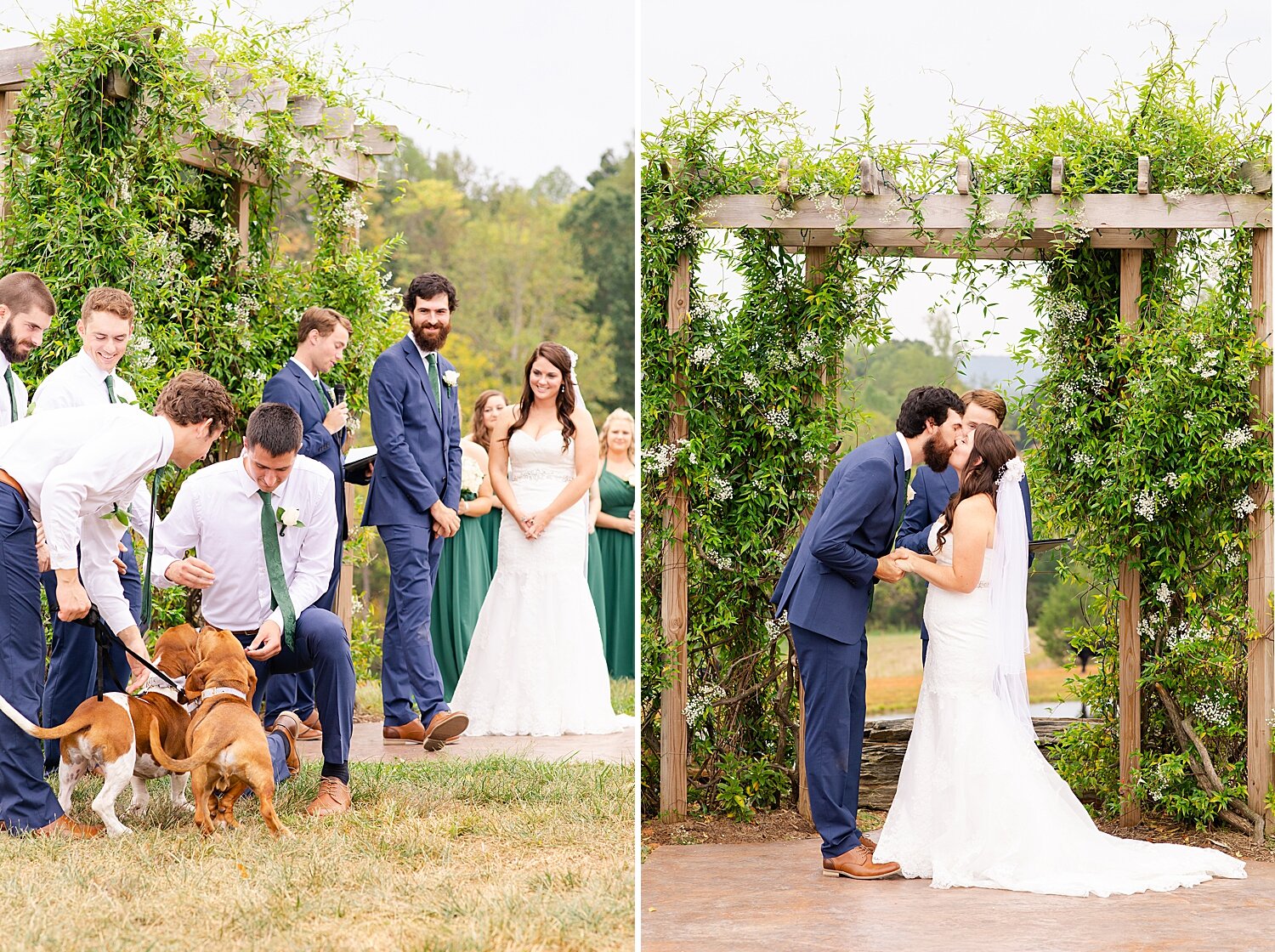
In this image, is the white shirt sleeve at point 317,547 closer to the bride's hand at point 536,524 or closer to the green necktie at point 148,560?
the green necktie at point 148,560

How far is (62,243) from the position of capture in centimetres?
530

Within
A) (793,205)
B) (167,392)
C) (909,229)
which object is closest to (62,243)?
(167,392)

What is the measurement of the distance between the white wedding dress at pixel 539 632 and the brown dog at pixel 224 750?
82.9 inches

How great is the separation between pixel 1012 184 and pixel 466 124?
2119cm

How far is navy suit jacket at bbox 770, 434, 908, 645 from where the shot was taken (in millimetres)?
4410

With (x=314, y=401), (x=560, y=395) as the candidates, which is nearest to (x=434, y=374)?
(x=314, y=401)

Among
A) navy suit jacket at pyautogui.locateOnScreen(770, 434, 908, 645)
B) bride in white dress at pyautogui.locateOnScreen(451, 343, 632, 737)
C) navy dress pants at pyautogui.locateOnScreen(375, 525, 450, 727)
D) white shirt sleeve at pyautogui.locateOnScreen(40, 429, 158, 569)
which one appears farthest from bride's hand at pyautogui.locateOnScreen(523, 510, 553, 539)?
white shirt sleeve at pyautogui.locateOnScreen(40, 429, 158, 569)

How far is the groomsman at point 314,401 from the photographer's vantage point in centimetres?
551

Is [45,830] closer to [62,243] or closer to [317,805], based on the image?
[317,805]

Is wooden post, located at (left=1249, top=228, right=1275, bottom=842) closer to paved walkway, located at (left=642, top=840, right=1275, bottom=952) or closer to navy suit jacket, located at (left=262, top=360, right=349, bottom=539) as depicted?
paved walkway, located at (left=642, top=840, right=1275, bottom=952)

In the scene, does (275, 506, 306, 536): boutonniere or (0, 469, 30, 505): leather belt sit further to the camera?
(275, 506, 306, 536): boutonniere

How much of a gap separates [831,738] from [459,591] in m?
3.04

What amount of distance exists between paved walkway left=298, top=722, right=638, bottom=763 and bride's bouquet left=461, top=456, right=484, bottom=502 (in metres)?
1.54

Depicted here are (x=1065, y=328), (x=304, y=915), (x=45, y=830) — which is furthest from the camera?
(x=1065, y=328)
